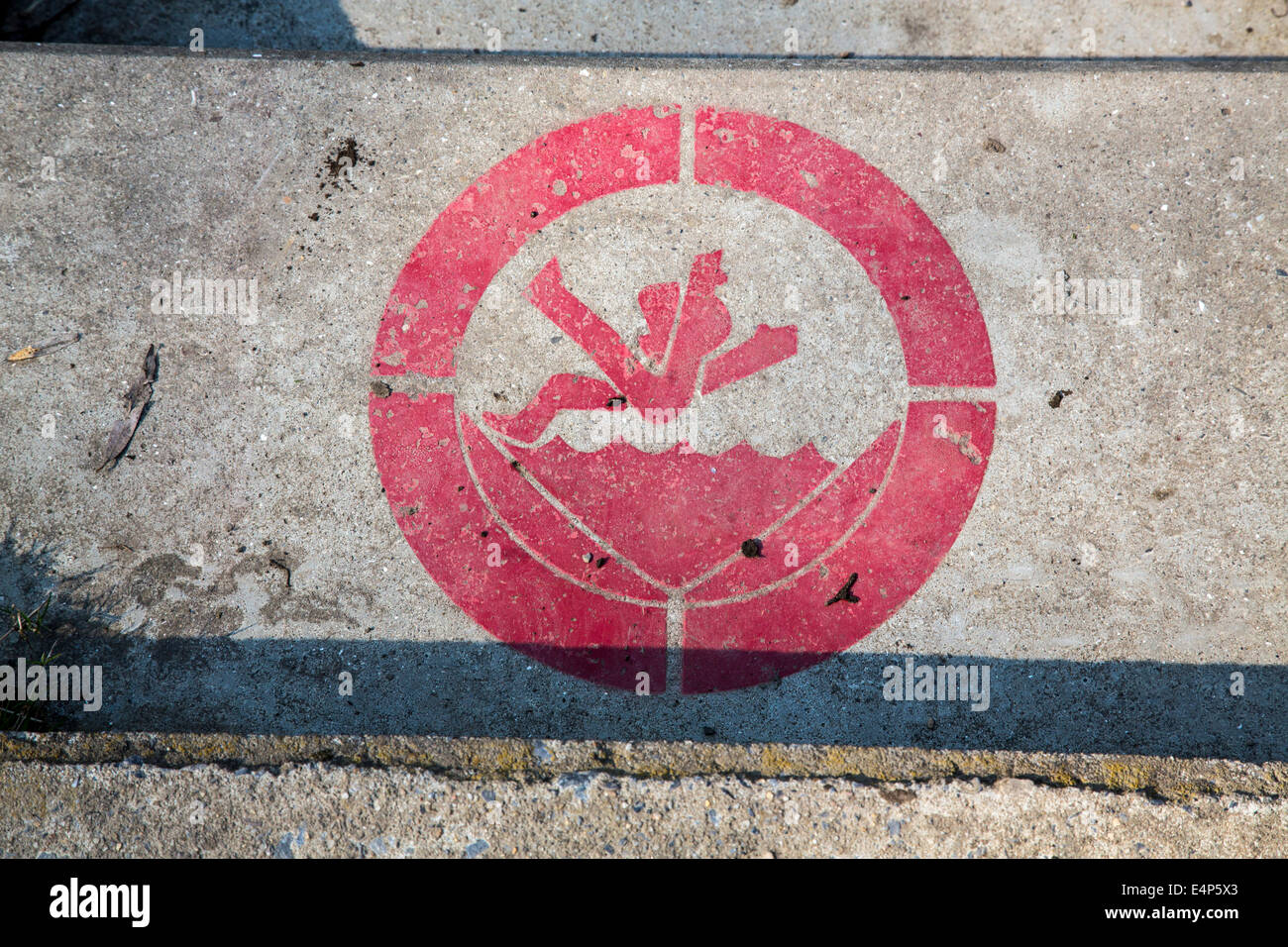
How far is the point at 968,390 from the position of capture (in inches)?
123

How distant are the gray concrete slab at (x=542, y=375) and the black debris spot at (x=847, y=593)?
188 millimetres

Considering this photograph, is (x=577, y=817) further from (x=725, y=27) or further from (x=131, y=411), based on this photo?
(x=725, y=27)

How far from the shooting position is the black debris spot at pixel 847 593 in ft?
10.1

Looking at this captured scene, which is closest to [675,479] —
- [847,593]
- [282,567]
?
[847,593]

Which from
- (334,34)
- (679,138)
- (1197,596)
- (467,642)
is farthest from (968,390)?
(334,34)

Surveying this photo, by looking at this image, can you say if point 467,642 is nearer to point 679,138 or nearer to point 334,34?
point 679,138

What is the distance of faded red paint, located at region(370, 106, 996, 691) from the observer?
3074mm

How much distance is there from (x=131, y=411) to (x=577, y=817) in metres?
2.45

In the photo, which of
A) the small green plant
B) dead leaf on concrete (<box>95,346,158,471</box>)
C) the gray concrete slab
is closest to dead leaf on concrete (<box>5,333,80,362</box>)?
the gray concrete slab

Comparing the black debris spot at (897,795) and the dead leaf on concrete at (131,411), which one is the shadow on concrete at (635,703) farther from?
the dead leaf on concrete at (131,411)

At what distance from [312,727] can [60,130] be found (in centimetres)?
268

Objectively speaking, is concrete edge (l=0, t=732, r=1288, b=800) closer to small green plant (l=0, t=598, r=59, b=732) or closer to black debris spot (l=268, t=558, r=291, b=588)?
small green plant (l=0, t=598, r=59, b=732)

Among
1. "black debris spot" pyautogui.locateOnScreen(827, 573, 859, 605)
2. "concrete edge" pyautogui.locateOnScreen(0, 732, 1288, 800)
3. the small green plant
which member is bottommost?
"concrete edge" pyautogui.locateOnScreen(0, 732, 1288, 800)

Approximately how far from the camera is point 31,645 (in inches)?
120
